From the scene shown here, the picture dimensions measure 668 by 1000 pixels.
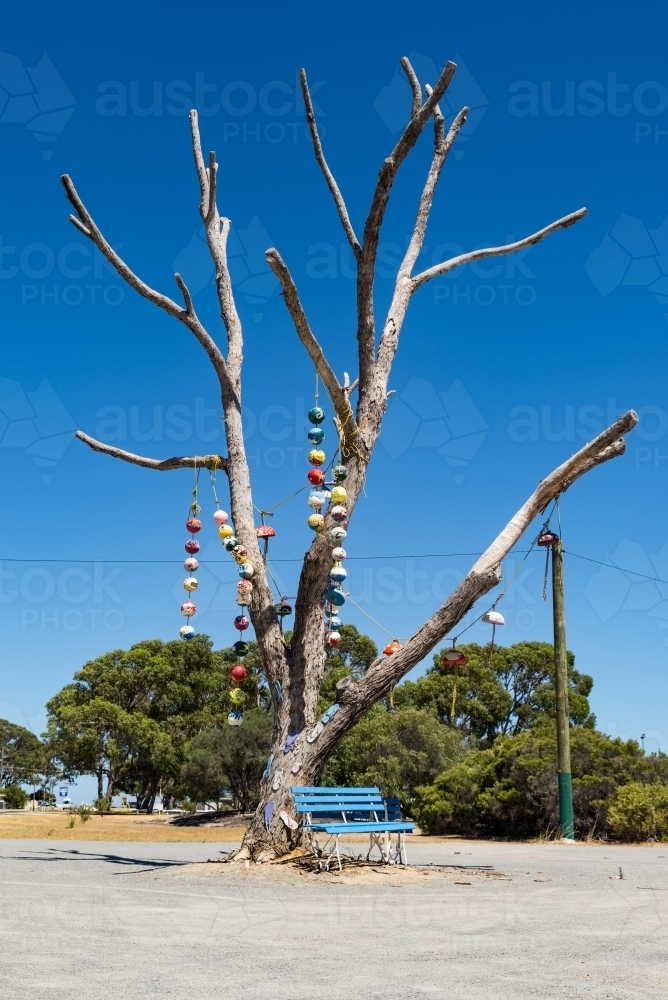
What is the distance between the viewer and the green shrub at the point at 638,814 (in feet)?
52.4

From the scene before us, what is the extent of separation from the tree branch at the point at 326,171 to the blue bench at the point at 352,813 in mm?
6222

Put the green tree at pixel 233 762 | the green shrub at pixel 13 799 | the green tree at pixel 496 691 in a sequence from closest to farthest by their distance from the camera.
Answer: the green tree at pixel 233 762, the green tree at pixel 496 691, the green shrub at pixel 13 799

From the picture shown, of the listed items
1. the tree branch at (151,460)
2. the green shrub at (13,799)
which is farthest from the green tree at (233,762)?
the green shrub at (13,799)

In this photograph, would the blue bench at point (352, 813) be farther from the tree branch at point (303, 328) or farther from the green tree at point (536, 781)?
the green tree at point (536, 781)

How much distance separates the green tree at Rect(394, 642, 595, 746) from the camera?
40.9 metres

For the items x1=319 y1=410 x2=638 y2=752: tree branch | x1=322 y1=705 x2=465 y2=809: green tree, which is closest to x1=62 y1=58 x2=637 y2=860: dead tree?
x1=319 y1=410 x2=638 y2=752: tree branch

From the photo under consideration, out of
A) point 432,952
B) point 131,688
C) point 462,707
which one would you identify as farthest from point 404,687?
point 432,952

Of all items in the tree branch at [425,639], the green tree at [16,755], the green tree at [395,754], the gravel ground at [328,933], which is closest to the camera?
the gravel ground at [328,933]

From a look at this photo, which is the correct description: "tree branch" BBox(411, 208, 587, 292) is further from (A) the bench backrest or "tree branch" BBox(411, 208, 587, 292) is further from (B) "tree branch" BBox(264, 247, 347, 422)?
(A) the bench backrest

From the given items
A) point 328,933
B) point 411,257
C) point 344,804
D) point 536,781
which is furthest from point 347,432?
point 536,781

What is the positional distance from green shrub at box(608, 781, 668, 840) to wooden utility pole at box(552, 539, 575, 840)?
0.81m

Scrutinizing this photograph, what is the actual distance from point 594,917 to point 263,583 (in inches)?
217

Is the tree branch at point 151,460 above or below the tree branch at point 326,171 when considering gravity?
below

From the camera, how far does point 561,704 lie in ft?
54.7
